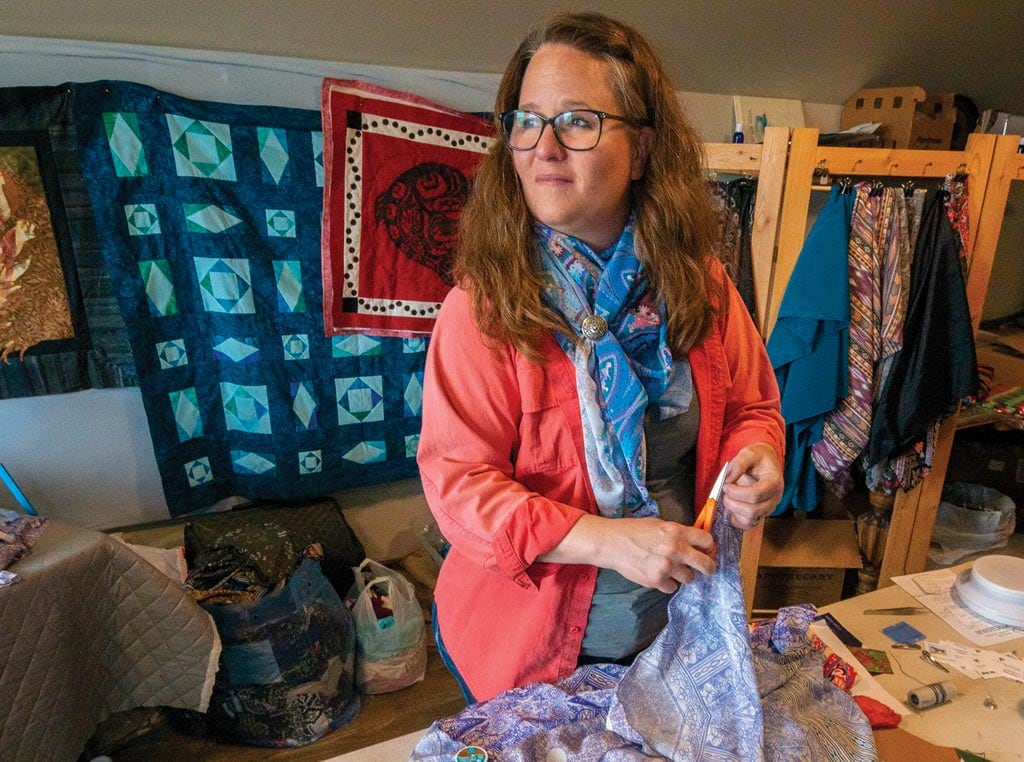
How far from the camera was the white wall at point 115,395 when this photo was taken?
174 centimetres

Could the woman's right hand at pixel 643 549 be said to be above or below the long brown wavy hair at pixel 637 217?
below

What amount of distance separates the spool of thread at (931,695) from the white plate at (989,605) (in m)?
0.26

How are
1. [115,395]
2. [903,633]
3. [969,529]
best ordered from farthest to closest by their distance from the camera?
[969,529]
[115,395]
[903,633]

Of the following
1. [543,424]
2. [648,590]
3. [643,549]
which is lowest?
[648,590]

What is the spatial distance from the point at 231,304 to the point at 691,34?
1.81 metres

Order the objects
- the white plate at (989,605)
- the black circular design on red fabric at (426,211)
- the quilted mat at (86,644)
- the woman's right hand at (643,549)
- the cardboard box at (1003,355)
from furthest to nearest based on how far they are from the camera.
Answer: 1. the cardboard box at (1003,355)
2. the black circular design on red fabric at (426,211)
3. the quilted mat at (86,644)
4. the white plate at (989,605)
5. the woman's right hand at (643,549)

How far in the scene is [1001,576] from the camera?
116cm

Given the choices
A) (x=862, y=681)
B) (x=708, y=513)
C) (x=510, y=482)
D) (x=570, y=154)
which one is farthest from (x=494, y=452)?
(x=862, y=681)

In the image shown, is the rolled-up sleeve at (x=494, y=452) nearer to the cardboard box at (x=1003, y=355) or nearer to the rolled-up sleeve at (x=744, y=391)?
the rolled-up sleeve at (x=744, y=391)

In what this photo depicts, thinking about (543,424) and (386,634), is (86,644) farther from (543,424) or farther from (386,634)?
(543,424)

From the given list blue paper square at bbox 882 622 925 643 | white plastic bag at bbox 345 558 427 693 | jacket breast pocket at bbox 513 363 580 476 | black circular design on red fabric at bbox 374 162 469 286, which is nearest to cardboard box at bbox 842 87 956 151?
black circular design on red fabric at bbox 374 162 469 286

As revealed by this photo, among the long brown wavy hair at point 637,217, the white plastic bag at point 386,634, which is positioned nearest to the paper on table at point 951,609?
the long brown wavy hair at point 637,217

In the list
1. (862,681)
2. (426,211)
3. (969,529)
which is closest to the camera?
(862,681)

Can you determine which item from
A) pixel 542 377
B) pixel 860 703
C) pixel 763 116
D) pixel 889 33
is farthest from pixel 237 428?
pixel 889 33
